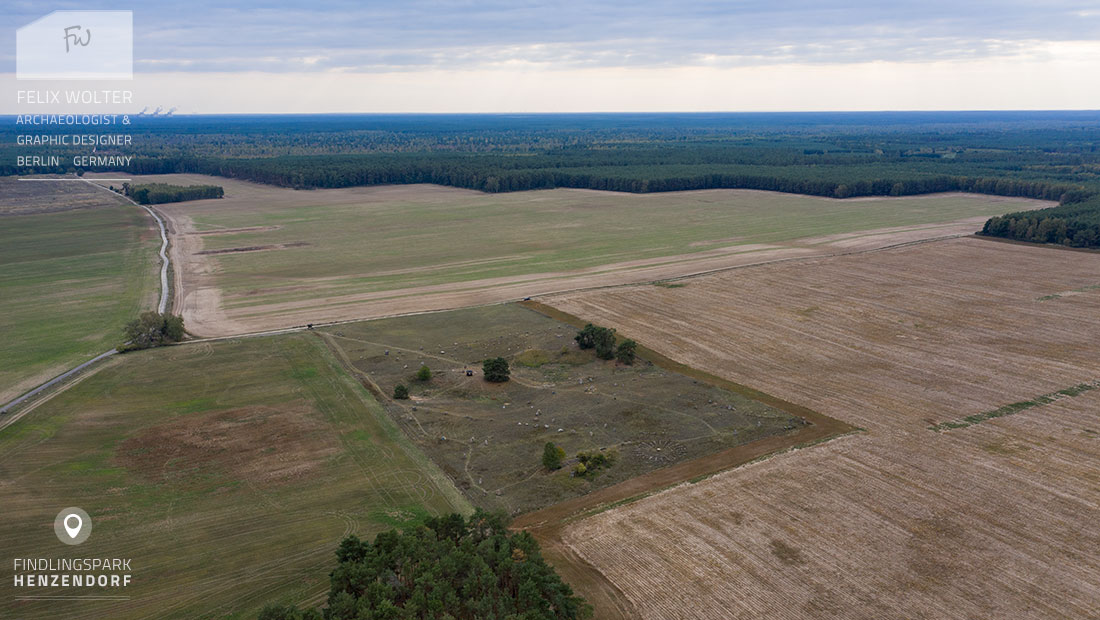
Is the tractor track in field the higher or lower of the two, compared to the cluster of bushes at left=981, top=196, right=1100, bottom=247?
lower

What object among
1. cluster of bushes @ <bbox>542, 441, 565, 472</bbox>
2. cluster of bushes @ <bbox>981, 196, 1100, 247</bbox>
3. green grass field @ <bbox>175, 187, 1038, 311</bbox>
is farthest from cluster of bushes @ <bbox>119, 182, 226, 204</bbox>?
cluster of bushes @ <bbox>981, 196, 1100, 247</bbox>

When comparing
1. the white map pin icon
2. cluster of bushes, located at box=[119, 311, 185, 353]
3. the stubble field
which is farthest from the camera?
cluster of bushes, located at box=[119, 311, 185, 353]

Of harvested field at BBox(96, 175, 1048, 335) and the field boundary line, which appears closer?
the field boundary line

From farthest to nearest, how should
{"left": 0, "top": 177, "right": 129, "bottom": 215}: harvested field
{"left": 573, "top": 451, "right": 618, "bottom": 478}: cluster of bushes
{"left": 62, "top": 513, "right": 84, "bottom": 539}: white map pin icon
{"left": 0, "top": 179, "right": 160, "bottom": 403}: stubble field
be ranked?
{"left": 0, "top": 177, "right": 129, "bottom": 215}: harvested field, {"left": 0, "top": 179, "right": 160, "bottom": 403}: stubble field, {"left": 573, "top": 451, "right": 618, "bottom": 478}: cluster of bushes, {"left": 62, "top": 513, "right": 84, "bottom": 539}: white map pin icon

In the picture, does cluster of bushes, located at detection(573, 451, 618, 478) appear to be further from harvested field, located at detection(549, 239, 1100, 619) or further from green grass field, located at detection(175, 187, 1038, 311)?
green grass field, located at detection(175, 187, 1038, 311)

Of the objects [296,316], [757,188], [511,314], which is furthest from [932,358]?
[757,188]

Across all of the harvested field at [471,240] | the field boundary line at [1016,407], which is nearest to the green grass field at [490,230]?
the harvested field at [471,240]

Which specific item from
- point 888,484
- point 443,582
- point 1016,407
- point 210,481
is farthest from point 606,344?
point 443,582

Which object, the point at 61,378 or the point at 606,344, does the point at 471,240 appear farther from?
the point at 61,378
